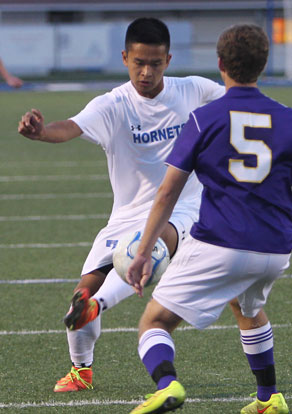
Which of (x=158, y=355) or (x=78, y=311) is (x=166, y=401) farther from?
(x=78, y=311)

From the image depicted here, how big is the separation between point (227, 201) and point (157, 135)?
139 cm

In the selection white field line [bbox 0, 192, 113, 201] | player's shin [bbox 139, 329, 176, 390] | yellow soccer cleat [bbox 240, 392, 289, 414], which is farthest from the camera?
white field line [bbox 0, 192, 113, 201]

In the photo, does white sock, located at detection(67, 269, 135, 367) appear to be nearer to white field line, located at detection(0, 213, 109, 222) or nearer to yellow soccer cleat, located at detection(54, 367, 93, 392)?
yellow soccer cleat, located at detection(54, 367, 93, 392)

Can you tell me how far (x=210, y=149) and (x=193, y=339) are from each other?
2.41 metres

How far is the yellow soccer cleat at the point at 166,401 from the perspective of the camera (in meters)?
3.37

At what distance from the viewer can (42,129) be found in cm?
435

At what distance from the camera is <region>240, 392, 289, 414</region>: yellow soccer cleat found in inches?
165

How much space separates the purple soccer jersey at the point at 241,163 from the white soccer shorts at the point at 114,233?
1.01 meters

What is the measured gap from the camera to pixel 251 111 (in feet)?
11.9

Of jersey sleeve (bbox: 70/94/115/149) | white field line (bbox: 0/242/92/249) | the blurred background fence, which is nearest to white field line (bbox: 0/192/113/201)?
white field line (bbox: 0/242/92/249)

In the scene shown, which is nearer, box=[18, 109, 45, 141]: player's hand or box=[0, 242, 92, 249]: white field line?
box=[18, 109, 45, 141]: player's hand

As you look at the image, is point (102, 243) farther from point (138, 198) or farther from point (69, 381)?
point (69, 381)

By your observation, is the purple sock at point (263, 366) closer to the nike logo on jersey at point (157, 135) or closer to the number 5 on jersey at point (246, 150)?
the number 5 on jersey at point (246, 150)

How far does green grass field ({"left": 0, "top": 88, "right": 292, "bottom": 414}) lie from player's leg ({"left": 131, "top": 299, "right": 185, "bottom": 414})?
2.64 ft
